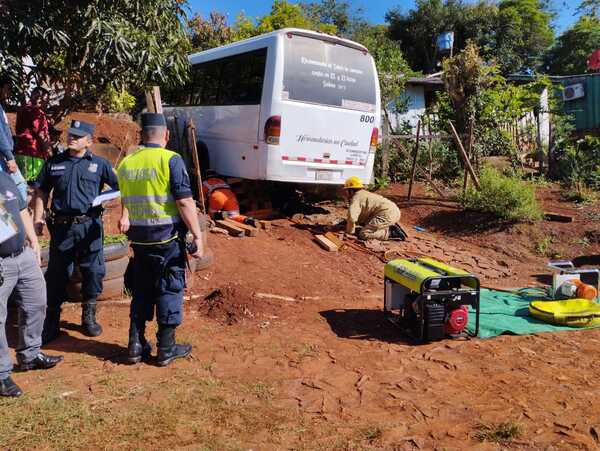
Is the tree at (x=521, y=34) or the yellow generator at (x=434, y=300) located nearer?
the yellow generator at (x=434, y=300)

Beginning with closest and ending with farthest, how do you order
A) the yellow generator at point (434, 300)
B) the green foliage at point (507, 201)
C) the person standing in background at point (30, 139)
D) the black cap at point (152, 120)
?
the black cap at point (152, 120)
the yellow generator at point (434, 300)
the person standing in background at point (30, 139)
the green foliage at point (507, 201)

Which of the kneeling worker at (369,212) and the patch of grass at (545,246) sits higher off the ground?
the kneeling worker at (369,212)

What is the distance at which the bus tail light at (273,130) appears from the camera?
8.16 meters

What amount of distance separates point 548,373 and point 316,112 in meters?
5.44

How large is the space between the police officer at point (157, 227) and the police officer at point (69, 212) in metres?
0.55

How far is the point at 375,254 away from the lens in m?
7.96

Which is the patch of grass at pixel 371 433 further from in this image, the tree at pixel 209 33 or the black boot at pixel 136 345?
the tree at pixel 209 33

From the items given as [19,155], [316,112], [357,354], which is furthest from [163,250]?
[316,112]

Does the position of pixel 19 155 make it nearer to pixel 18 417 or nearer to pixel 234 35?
pixel 18 417

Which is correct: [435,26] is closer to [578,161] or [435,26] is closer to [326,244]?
[578,161]

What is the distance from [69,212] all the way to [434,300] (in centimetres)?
319

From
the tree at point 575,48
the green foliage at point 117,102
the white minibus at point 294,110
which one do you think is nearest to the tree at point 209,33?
the green foliage at point 117,102

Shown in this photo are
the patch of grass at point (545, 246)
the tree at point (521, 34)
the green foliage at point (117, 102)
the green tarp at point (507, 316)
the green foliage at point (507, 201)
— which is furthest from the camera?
the tree at point (521, 34)

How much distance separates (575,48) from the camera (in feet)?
100
